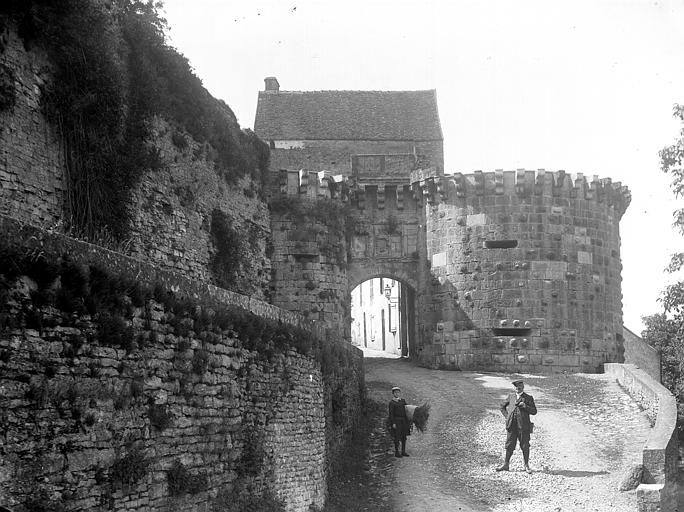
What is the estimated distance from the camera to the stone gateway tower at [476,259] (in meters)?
25.4

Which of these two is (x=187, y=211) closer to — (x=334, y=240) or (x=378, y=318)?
(x=334, y=240)

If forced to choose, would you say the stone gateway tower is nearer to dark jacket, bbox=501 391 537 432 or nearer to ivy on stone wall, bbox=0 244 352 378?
dark jacket, bbox=501 391 537 432

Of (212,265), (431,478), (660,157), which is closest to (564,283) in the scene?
(660,157)

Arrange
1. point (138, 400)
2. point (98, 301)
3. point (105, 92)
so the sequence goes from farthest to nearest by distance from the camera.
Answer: point (105, 92) < point (138, 400) < point (98, 301)

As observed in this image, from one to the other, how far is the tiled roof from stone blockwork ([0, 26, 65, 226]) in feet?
78.0

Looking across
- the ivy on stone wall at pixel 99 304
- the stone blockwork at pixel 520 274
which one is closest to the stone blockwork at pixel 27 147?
the ivy on stone wall at pixel 99 304

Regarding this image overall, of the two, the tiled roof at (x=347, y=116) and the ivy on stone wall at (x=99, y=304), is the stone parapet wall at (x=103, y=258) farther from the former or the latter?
the tiled roof at (x=347, y=116)

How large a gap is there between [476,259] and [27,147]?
14715 mm

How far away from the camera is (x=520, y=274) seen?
2573 cm

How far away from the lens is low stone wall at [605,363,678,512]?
45.8 feet

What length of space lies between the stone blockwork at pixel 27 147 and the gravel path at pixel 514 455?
22.7 ft

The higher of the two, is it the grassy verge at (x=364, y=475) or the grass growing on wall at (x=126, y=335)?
the grass growing on wall at (x=126, y=335)

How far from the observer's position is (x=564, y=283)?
25.9 m

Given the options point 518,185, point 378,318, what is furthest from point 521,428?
point 378,318
